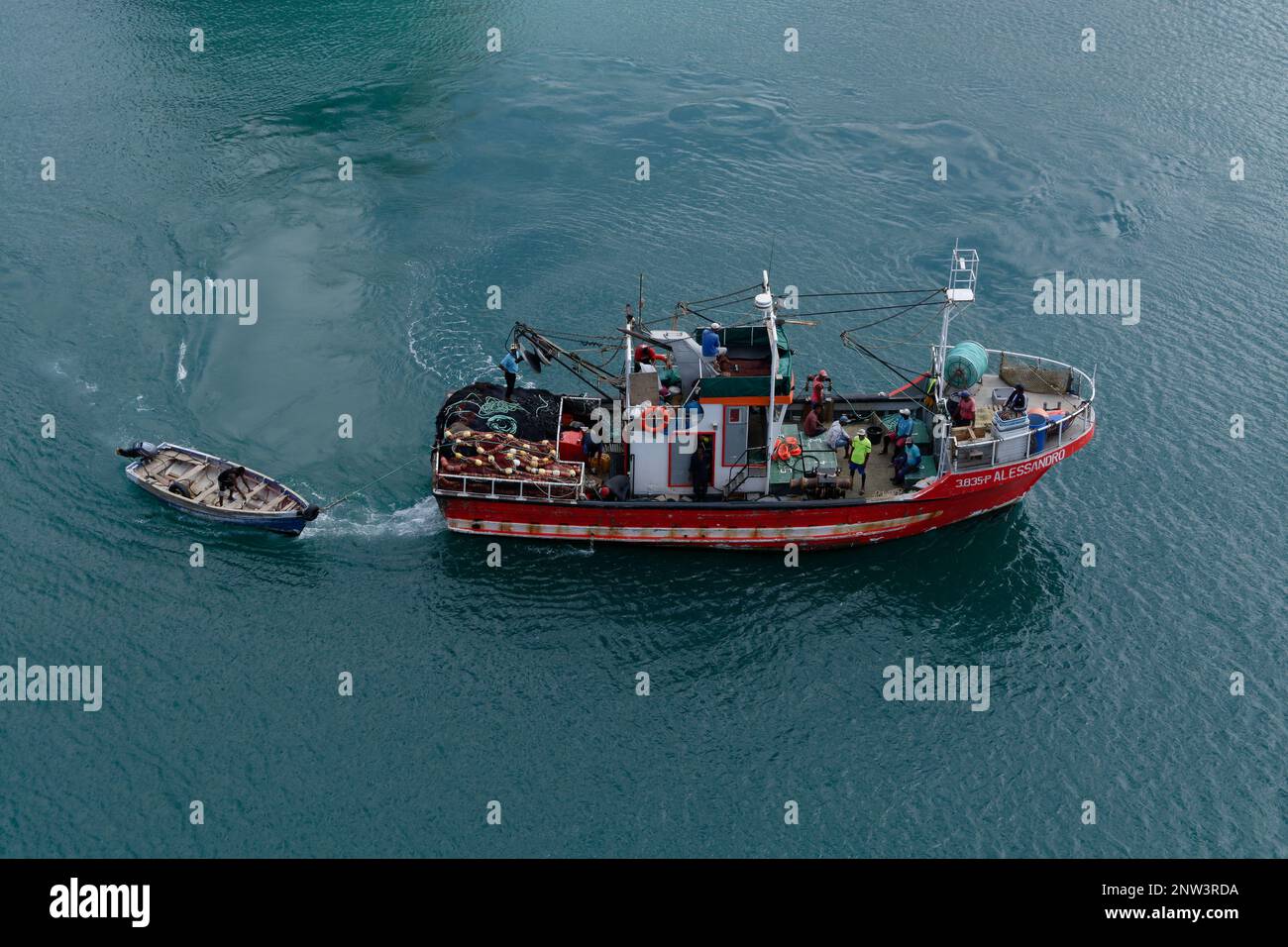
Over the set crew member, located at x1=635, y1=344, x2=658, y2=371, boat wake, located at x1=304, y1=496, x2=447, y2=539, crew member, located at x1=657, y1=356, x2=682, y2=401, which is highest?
crew member, located at x1=635, y1=344, x2=658, y2=371

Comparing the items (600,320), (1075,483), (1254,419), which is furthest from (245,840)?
(1254,419)

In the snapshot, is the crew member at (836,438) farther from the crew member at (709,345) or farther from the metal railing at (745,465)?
the crew member at (709,345)

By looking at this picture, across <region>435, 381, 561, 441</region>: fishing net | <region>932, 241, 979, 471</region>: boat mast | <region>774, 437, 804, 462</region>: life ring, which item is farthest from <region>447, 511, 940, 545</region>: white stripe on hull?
<region>435, 381, 561, 441</region>: fishing net

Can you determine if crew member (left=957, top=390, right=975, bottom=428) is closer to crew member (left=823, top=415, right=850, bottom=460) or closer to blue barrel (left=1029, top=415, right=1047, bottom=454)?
blue barrel (left=1029, top=415, right=1047, bottom=454)

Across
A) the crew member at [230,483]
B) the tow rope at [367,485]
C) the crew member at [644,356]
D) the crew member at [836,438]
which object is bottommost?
the tow rope at [367,485]

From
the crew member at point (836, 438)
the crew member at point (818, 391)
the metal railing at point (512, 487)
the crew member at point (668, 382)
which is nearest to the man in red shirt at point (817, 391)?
the crew member at point (818, 391)
